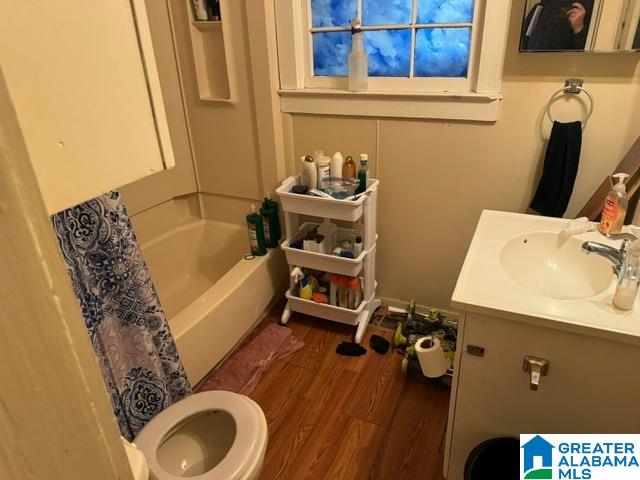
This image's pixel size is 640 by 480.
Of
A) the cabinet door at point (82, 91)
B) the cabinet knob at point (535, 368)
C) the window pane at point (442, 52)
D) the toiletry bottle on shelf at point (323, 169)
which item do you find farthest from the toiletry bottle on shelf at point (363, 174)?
the cabinet door at point (82, 91)

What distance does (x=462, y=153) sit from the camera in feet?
6.06

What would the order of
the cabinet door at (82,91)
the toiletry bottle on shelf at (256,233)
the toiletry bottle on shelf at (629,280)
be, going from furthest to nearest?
Result: the toiletry bottle on shelf at (256,233) < the toiletry bottle on shelf at (629,280) < the cabinet door at (82,91)

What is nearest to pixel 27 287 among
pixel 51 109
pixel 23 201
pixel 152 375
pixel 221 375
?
pixel 23 201

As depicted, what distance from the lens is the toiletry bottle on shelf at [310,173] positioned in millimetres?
1901

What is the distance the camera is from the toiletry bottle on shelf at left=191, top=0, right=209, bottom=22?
79.7 inches

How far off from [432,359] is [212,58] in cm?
167

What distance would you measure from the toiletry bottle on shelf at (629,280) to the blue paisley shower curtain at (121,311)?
48.9 inches

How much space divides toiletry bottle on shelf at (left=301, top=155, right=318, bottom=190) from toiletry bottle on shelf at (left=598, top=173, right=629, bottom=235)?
1.05 m

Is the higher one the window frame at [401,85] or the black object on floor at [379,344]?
the window frame at [401,85]

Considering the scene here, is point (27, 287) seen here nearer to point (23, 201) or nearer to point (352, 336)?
point (23, 201)

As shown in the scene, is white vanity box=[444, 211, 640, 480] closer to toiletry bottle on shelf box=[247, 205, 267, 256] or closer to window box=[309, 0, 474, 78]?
window box=[309, 0, 474, 78]

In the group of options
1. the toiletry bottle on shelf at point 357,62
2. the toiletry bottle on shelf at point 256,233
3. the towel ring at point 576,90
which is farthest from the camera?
the toiletry bottle on shelf at point 256,233

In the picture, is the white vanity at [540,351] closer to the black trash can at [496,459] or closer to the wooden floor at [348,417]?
the black trash can at [496,459]

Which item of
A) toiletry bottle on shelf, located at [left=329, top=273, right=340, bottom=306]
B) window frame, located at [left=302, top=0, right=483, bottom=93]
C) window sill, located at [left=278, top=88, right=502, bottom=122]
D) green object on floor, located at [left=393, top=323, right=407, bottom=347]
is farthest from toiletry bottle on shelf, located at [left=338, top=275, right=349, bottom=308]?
window frame, located at [left=302, top=0, right=483, bottom=93]
